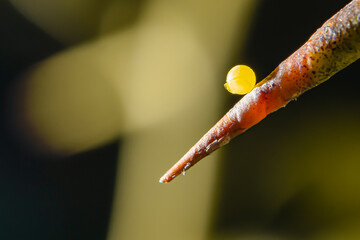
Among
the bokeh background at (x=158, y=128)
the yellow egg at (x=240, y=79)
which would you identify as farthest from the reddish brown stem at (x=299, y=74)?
the bokeh background at (x=158, y=128)

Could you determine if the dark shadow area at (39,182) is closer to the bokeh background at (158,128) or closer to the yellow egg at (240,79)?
the bokeh background at (158,128)

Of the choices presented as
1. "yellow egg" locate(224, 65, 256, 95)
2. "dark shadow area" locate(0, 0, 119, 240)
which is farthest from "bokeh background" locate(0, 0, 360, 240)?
"yellow egg" locate(224, 65, 256, 95)

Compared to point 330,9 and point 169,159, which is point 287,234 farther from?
point 330,9

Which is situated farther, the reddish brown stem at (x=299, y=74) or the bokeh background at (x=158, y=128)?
the bokeh background at (x=158, y=128)

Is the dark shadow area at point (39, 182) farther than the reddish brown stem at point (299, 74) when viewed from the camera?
Yes

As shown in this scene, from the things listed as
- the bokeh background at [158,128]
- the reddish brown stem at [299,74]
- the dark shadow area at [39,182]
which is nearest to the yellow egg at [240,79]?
the reddish brown stem at [299,74]

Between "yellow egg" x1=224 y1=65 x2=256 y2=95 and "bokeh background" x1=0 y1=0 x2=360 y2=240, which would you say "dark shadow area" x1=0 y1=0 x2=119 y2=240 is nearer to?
"bokeh background" x1=0 y1=0 x2=360 y2=240

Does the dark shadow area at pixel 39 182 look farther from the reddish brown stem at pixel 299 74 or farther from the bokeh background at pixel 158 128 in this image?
the reddish brown stem at pixel 299 74

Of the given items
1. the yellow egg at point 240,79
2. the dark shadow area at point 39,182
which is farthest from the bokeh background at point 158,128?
the yellow egg at point 240,79

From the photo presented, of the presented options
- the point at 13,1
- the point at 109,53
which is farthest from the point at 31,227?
the point at 13,1
